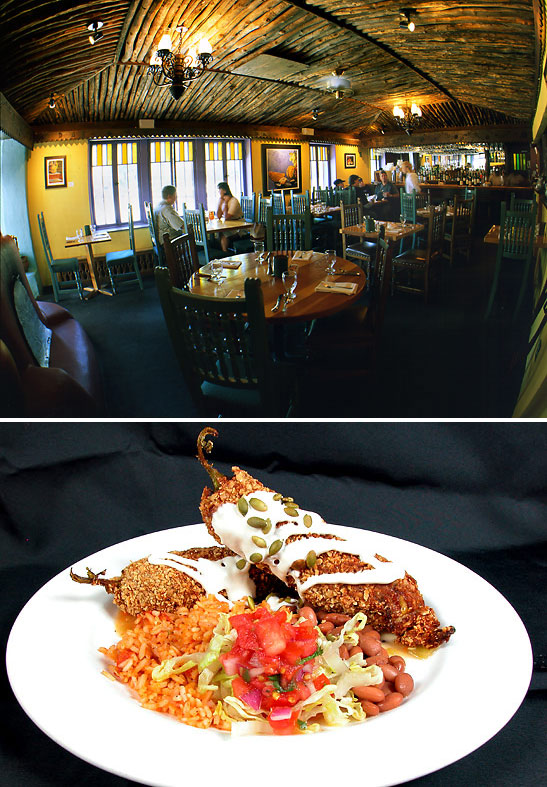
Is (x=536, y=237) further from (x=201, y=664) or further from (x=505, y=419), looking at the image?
(x=201, y=664)

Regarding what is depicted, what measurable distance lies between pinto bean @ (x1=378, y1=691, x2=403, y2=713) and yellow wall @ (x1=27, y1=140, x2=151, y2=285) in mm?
1414

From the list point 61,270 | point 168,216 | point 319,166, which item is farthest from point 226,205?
point 61,270

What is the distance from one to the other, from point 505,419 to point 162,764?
59.3 inches

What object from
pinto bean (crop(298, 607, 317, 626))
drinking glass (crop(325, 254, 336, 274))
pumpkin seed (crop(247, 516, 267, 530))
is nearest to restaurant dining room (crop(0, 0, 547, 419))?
drinking glass (crop(325, 254, 336, 274))

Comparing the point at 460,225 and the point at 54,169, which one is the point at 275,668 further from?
the point at 54,169

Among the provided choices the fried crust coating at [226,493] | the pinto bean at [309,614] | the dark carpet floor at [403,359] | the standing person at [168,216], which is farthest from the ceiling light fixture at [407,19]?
the pinto bean at [309,614]

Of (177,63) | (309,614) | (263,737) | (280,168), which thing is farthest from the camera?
(280,168)

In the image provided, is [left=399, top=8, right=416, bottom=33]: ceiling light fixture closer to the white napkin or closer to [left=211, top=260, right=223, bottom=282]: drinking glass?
the white napkin

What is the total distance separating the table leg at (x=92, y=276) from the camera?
209cm

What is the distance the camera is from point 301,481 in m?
2.22

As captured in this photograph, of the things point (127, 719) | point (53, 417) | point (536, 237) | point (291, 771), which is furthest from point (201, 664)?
point (536, 237)

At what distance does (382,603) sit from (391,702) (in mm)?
219

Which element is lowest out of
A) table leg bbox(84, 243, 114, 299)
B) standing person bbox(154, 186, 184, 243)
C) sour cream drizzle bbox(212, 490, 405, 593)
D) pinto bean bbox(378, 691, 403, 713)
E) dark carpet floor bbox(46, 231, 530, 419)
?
pinto bean bbox(378, 691, 403, 713)

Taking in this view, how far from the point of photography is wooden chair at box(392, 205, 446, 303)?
79.3 inches
